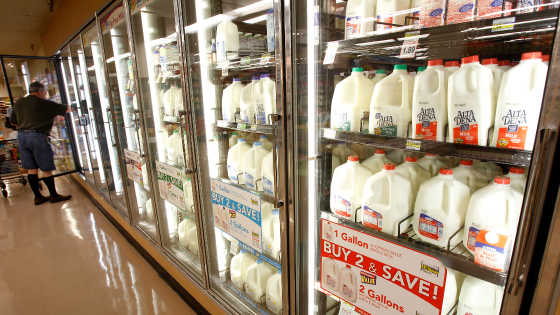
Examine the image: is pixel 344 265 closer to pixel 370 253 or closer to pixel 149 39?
pixel 370 253

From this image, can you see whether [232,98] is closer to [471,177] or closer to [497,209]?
[471,177]

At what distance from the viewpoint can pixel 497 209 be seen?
36.0 inches

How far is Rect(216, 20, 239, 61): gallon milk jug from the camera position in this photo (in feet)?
5.84

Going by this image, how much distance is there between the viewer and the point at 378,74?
4.04 feet

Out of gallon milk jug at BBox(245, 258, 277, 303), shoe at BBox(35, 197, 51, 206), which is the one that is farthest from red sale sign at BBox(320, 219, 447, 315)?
shoe at BBox(35, 197, 51, 206)

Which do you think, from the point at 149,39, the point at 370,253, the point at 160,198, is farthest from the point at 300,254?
the point at 149,39

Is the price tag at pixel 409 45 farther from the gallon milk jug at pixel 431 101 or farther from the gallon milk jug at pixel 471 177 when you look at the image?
the gallon milk jug at pixel 471 177

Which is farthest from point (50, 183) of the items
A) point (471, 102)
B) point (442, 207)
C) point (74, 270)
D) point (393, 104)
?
point (471, 102)

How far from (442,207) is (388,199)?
7.7 inches

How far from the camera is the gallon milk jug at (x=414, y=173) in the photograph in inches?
46.6

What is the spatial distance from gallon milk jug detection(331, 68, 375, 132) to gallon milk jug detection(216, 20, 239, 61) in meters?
0.83

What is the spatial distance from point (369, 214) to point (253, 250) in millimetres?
873

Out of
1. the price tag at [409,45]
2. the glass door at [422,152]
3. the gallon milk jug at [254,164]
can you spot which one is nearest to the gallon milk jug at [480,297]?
the glass door at [422,152]

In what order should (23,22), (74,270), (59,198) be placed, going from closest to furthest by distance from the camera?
(74,270) < (59,198) < (23,22)
